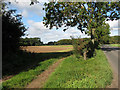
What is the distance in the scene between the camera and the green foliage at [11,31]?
10.6 m

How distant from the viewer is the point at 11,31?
11.4 meters

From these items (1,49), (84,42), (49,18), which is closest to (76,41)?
(84,42)

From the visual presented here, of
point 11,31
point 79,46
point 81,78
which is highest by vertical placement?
point 11,31

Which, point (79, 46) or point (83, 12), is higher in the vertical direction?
point (83, 12)

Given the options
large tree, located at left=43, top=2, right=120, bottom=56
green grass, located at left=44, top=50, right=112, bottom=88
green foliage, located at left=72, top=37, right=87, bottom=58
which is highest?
large tree, located at left=43, top=2, right=120, bottom=56

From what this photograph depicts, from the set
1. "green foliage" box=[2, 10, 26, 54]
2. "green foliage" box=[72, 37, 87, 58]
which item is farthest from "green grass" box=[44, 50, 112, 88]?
"green foliage" box=[2, 10, 26, 54]

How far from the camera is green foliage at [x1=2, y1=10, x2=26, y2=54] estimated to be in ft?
34.9

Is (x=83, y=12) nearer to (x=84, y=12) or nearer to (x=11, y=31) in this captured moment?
(x=84, y=12)

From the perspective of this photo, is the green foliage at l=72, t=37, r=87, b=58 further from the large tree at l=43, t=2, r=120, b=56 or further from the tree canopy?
the tree canopy

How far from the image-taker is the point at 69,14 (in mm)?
13266

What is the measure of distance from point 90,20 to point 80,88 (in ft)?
31.6

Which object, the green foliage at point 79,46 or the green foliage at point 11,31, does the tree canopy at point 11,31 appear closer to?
the green foliage at point 11,31

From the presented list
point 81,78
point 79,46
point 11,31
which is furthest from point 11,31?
point 81,78

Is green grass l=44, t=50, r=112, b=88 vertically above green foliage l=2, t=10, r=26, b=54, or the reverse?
green foliage l=2, t=10, r=26, b=54
